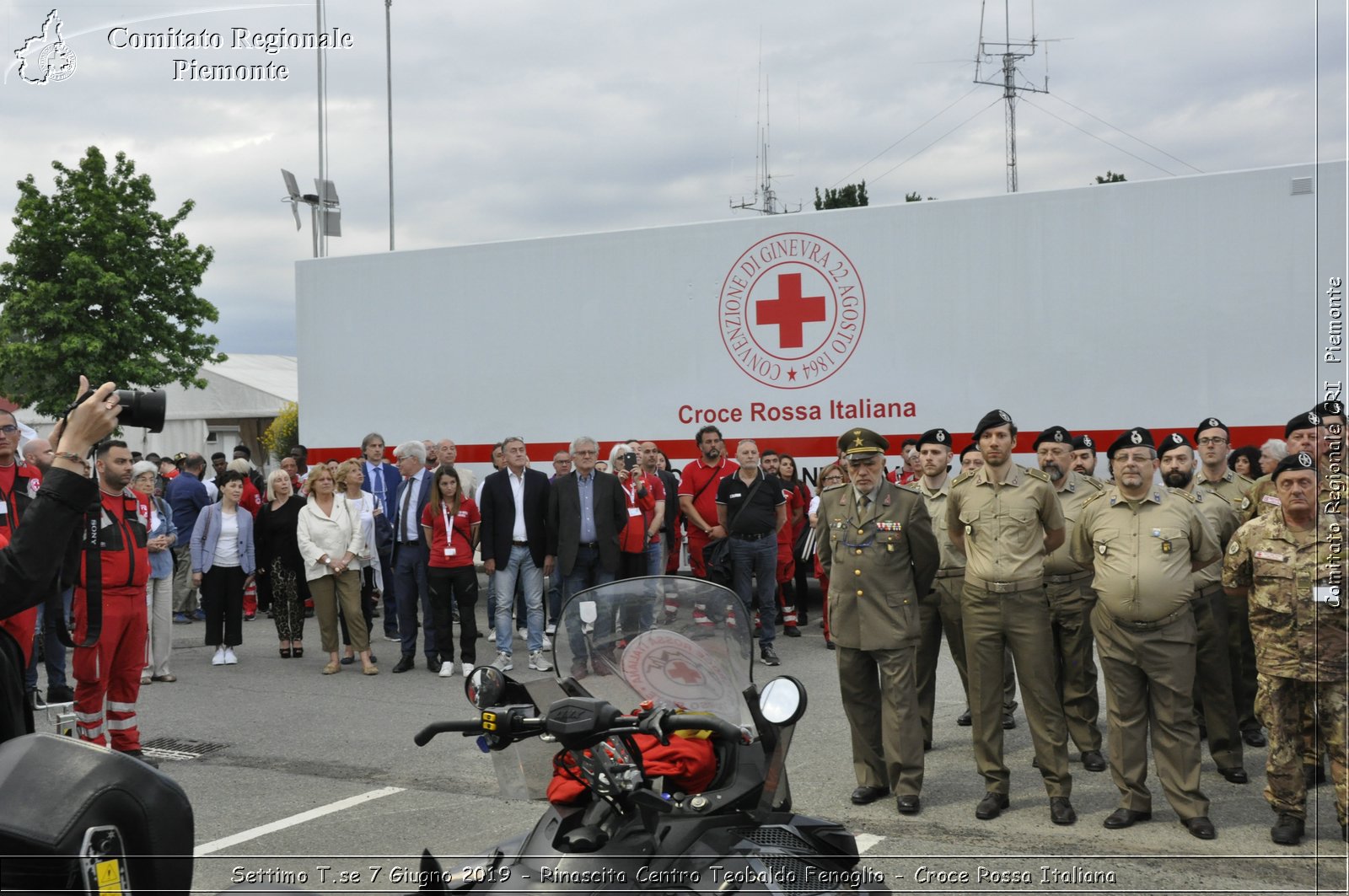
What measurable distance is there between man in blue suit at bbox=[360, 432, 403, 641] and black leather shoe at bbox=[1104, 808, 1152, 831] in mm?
7762

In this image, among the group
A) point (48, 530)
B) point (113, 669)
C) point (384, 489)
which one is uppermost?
point (48, 530)

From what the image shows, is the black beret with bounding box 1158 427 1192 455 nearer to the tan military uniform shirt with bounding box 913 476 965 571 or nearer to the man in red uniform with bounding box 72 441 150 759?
the tan military uniform shirt with bounding box 913 476 965 571

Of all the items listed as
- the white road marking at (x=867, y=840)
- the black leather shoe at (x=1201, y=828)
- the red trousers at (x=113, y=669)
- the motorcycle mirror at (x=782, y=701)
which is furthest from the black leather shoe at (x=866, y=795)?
the red trousers at (x=113, y=669)

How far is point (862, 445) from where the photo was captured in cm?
576

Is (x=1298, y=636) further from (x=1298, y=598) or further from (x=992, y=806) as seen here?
(x=992, y=806)

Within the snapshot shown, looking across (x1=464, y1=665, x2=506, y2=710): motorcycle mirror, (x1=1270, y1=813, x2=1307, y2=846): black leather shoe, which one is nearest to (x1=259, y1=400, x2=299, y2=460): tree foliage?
(x1=1270, y1=813, x2=1307, y2=846): black leather shoe

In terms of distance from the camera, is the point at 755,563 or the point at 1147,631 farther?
the point at 755,563

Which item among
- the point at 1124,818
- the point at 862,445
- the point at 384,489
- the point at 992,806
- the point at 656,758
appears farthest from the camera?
the point at 384,489

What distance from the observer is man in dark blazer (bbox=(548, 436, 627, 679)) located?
9.54m

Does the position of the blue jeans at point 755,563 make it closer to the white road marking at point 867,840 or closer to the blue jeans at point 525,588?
the blue jeans at point 525,588

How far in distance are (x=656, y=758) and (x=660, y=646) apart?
0.41 meters

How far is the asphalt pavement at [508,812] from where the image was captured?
459 cm

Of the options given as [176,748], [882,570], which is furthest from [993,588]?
[176,748]

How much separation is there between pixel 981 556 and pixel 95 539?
188 inches
